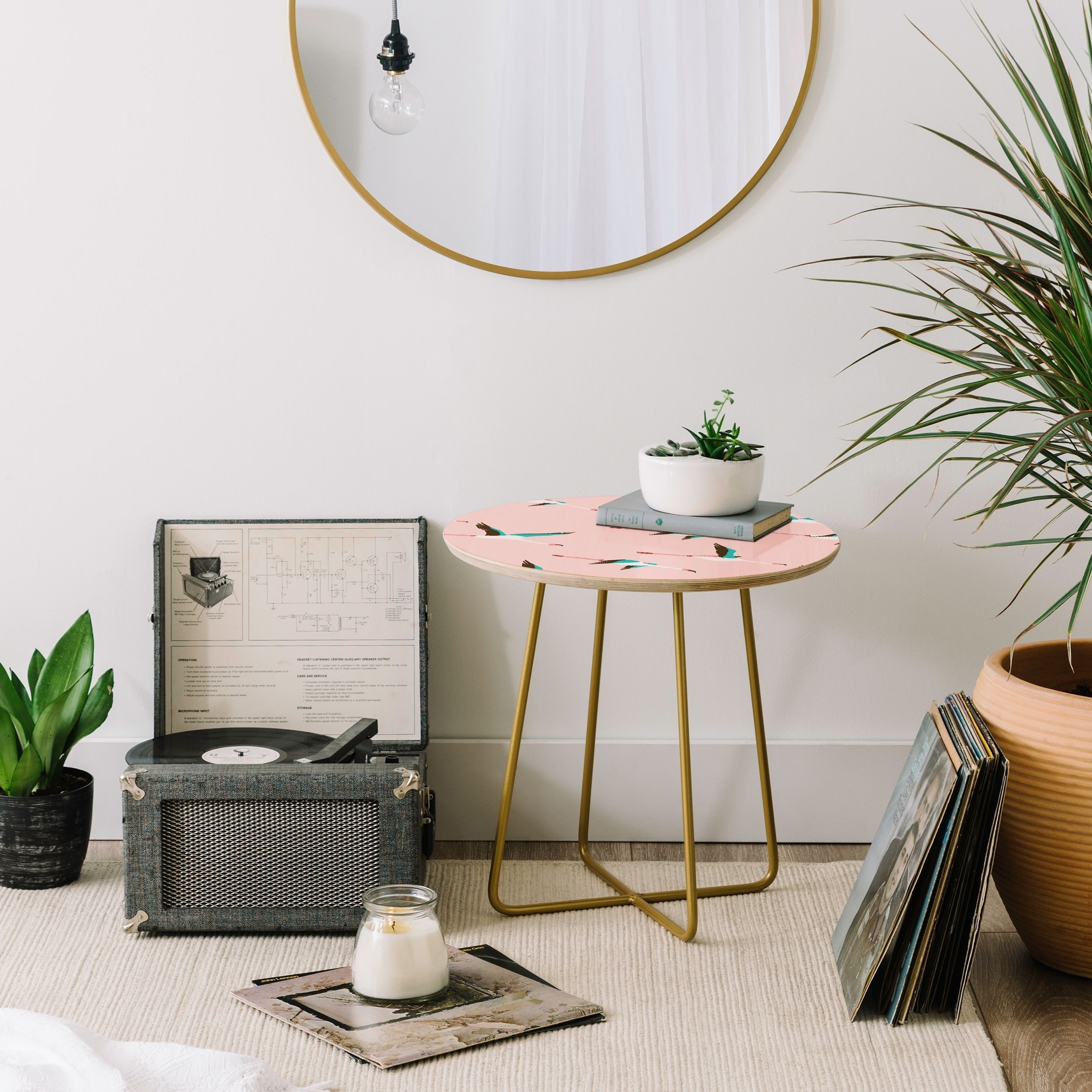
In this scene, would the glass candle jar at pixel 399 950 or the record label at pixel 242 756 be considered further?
the record label at pixel 242 756

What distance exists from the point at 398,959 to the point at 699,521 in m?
0.73

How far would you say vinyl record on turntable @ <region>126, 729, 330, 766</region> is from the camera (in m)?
1.77

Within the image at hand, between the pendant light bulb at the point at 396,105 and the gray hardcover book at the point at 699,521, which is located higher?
the pendant light bulb at the point at 396,105

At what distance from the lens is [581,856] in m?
2.01

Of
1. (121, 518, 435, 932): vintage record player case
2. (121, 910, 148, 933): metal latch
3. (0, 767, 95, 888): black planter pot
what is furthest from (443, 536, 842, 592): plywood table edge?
(0, 767, 95, 888): black planter pot

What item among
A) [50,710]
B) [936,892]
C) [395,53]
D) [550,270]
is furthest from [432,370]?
[936,892]

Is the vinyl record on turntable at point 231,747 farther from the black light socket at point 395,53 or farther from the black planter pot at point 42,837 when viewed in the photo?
the black light socket at point 395,53

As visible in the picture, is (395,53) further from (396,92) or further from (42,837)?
(42,837)

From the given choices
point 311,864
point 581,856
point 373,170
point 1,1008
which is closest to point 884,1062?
point 581,856

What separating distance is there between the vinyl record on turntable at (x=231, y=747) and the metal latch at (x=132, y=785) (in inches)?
2.6

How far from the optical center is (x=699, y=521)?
1.66m

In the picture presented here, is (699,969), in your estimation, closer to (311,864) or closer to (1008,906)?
(1008,906)

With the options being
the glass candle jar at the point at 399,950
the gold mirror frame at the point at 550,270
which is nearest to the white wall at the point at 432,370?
the gold mirror frame at the point at 550,270

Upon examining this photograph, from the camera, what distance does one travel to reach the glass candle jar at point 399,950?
1488 mm
